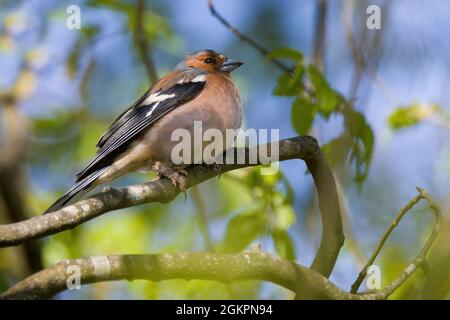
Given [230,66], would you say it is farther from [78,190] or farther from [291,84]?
[78,190]

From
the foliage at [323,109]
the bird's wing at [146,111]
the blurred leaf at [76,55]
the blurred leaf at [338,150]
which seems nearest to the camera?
the blurred leaf at [338,150]

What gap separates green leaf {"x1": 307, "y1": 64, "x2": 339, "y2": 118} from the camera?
222 inches

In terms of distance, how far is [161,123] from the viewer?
689 cm

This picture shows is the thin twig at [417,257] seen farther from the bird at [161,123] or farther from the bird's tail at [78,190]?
the bird's tail at [78,190]

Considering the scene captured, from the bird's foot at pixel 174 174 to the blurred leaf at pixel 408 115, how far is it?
2013 mm

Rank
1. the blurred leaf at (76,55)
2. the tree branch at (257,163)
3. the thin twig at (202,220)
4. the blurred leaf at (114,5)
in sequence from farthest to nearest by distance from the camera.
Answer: the blurred leaf at (76,55), the blurred leaf at (114,5), the thin twig at (202,220), the tree branch at (257,163)

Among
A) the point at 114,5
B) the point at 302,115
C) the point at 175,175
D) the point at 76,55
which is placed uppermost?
the point at 114,5

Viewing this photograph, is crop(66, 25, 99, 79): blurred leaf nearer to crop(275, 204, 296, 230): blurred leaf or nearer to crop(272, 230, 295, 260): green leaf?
crop(275, 204, 296, 230): blurred leaf

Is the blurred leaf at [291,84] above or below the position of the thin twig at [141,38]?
below

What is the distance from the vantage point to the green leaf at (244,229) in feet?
19.4

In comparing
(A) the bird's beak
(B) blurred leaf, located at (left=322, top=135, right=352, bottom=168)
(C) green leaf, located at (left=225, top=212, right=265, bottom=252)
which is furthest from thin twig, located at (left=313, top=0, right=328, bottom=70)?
(C) green leaf, located at (left=225, top=212, right=265, bottom=252)

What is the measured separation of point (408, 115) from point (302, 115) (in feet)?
5.06

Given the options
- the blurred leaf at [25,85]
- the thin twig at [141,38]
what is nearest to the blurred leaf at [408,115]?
the thin twig at [141,38]

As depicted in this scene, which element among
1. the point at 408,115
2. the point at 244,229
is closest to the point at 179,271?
the point at 244,229
